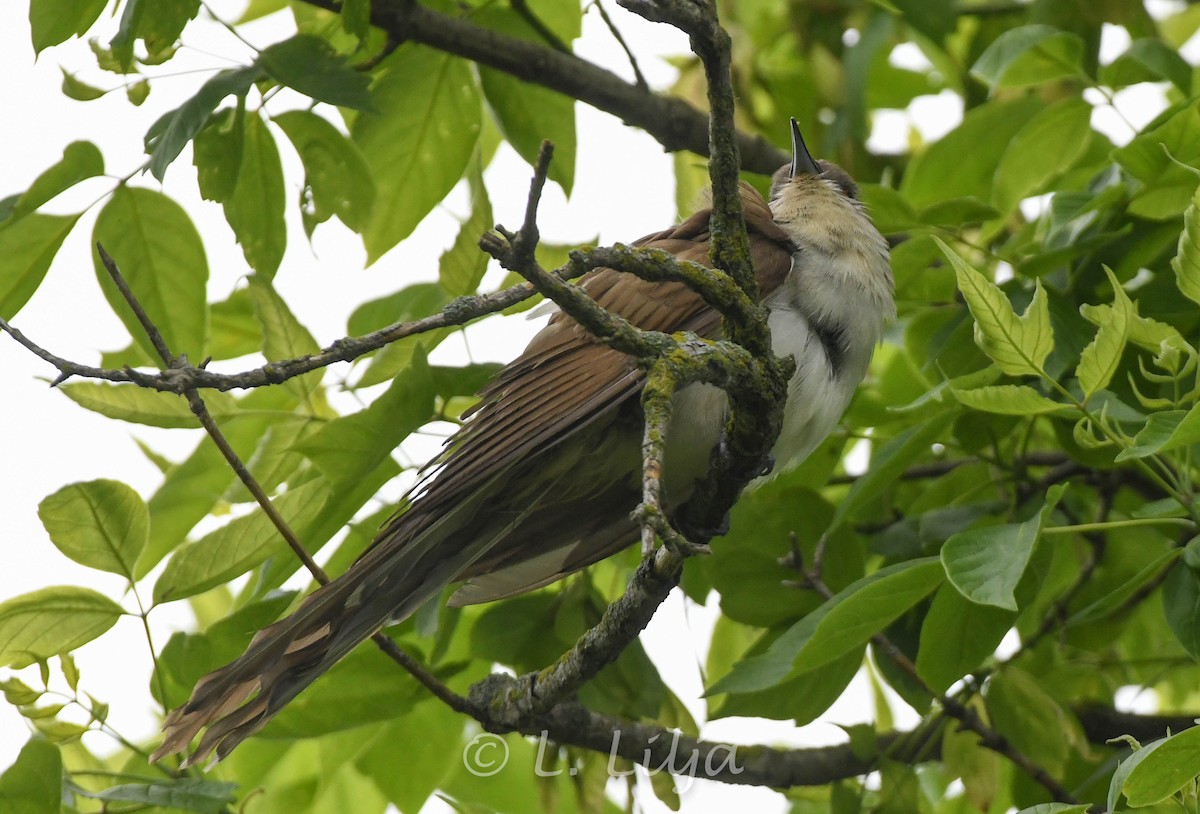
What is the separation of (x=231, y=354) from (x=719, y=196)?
1975 millimetres

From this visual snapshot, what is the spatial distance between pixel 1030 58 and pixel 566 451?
5.63ft

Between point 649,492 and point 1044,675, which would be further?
point 1044,675

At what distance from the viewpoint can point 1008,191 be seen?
366cm

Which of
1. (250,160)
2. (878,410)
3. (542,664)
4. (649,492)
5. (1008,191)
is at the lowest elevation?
(649,492)

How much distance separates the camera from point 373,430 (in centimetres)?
286

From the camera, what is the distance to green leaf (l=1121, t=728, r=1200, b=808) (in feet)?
6.53

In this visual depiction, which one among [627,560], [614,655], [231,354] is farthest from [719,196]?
[231,354]

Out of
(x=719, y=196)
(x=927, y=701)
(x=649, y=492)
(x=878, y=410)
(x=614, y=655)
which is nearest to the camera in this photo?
(x=649, y=492)

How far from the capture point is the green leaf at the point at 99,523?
268 cm

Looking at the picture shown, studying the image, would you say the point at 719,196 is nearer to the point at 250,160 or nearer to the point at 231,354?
the point at 250,160

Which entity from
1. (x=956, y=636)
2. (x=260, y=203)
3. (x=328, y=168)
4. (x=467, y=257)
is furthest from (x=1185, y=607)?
(x=260, y=203)

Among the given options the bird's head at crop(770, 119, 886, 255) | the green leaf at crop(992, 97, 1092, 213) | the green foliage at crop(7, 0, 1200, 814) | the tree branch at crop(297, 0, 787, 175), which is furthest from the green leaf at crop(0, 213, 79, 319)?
the green leaf at crop(992, 97, 1092, 213)

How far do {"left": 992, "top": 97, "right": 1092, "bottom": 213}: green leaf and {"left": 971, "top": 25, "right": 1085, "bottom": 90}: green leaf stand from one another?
105 mm

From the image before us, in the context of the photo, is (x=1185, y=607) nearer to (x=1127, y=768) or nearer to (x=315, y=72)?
(x=1127, y=768)
